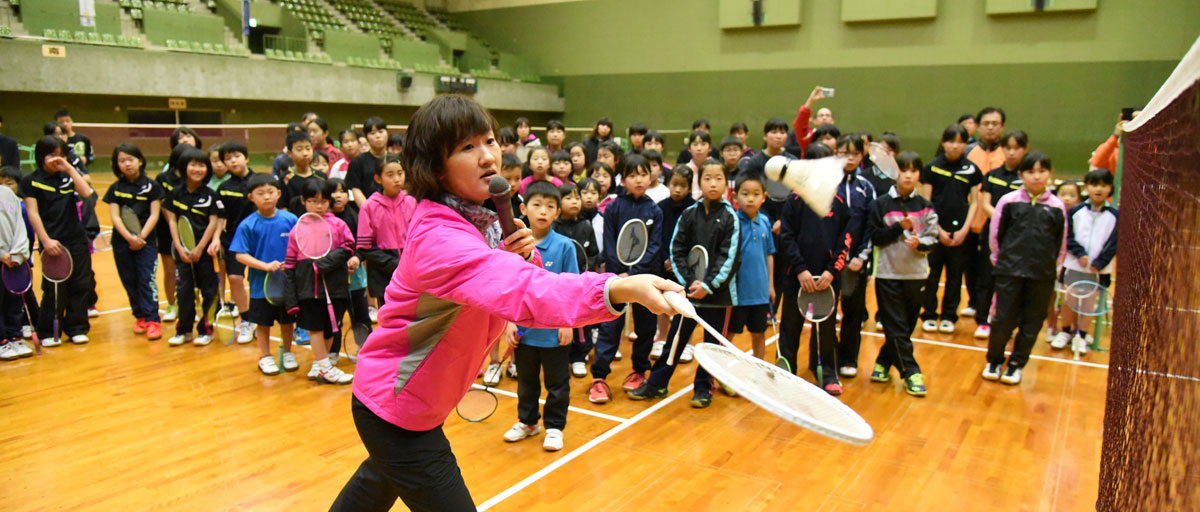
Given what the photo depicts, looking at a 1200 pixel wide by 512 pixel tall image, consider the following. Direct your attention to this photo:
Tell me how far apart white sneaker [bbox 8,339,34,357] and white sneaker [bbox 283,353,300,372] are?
2.27m

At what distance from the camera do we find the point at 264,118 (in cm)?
2017

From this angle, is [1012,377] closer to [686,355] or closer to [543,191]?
[686,355]

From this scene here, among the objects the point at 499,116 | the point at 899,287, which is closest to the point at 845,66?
the point at 499,116

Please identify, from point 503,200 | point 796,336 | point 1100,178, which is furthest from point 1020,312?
point 503,200

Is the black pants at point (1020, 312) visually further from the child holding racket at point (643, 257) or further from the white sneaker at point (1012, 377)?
the child holding racket at point (643, 257)

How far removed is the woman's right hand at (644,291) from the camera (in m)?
1.65

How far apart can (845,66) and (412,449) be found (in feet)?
63.8

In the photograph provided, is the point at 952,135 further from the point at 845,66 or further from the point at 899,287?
the point at 845,66

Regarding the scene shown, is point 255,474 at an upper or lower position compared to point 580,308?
lower

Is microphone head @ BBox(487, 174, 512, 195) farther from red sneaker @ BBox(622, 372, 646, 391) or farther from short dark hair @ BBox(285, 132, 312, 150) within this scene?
short dark hair @ BBox(285, 132, 312, 150)

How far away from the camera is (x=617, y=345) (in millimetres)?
5906

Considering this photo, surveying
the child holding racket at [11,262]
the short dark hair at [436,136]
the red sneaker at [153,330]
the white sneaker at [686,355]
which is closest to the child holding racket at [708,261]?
the white sneaker at [686,355]

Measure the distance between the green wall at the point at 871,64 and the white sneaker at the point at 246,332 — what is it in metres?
16.5

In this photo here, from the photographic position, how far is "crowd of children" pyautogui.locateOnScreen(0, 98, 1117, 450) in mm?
5492
